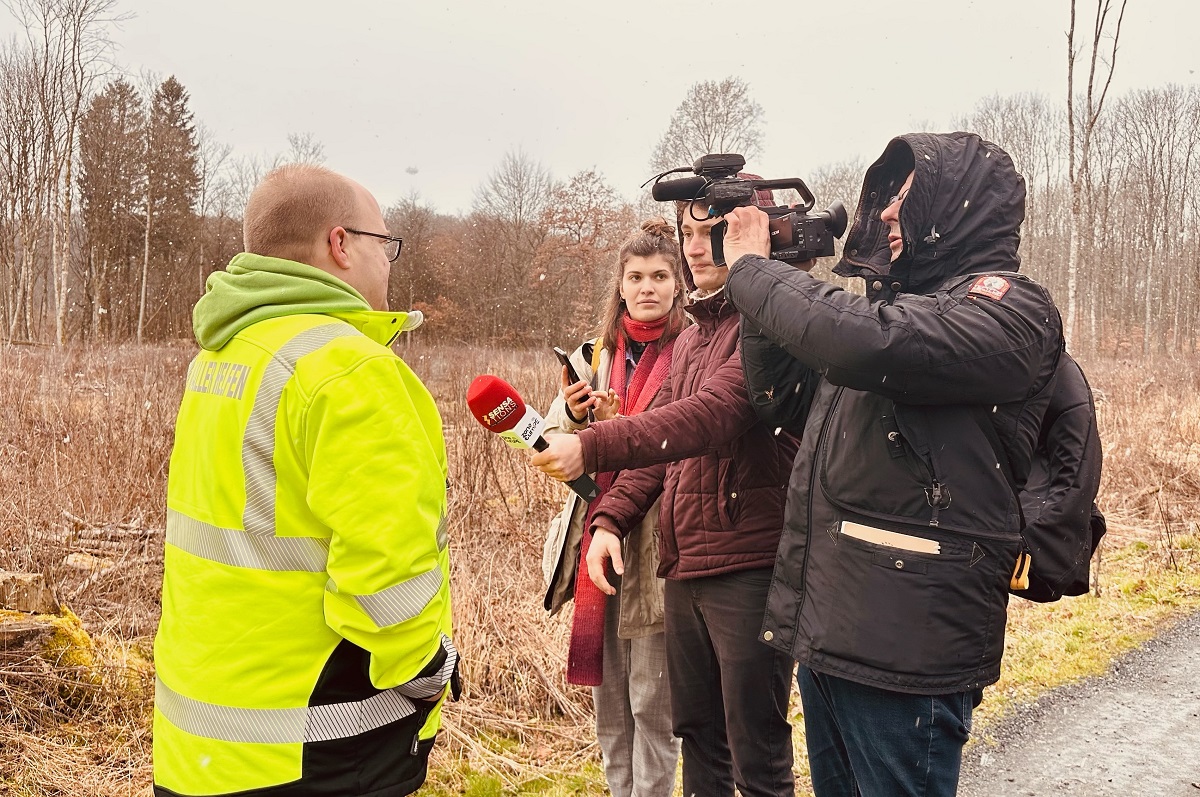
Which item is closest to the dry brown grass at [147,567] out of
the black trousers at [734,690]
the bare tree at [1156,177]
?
the black trousers at [734,690]

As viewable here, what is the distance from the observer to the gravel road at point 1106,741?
3422mm

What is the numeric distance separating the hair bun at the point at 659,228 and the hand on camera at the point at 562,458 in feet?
3.58

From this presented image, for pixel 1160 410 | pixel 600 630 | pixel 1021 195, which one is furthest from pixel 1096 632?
pixel 1160 410

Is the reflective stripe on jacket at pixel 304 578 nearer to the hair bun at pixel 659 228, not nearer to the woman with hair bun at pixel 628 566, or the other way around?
the woman with hair bun at pixel 628 566

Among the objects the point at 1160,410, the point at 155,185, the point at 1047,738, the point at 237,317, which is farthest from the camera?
the point at 155,185

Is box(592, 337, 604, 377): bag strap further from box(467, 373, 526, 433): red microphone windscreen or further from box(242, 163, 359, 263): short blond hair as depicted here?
box(242, 163, 359, 263): short blond hair

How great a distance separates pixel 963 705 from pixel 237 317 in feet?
5.89

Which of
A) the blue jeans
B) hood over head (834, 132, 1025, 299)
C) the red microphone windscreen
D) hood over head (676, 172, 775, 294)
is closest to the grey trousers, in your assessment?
the blue jeans

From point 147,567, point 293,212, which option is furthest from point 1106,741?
point 147,567

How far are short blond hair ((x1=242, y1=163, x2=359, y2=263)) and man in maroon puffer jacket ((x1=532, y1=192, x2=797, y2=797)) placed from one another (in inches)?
32.7

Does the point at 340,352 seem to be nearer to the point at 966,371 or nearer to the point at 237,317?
the point at 237,317

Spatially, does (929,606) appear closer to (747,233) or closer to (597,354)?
(747,233)

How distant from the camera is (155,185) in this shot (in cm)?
3136

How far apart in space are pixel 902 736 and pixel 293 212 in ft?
5.80
